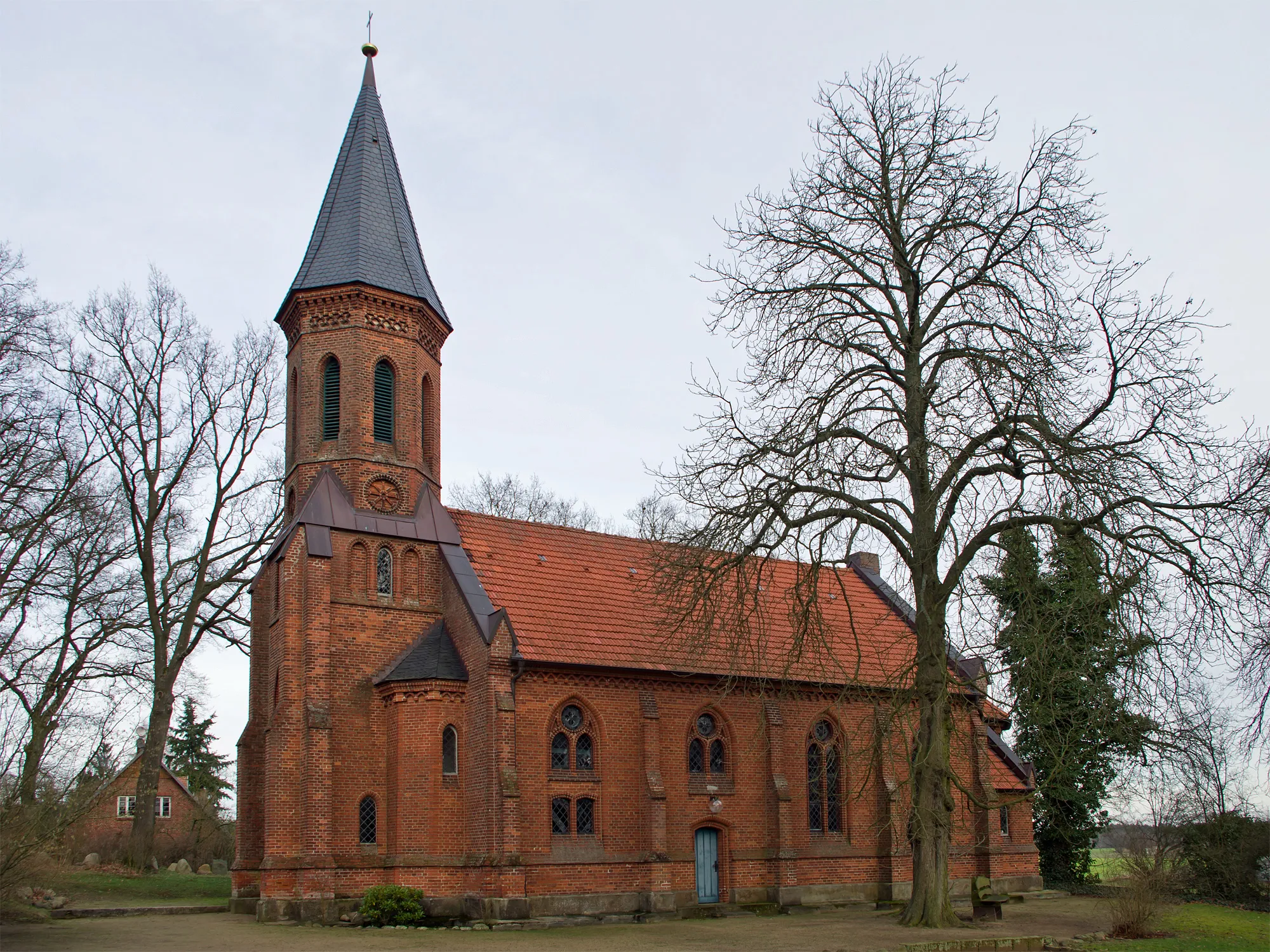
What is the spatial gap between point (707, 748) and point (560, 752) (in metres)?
3.90

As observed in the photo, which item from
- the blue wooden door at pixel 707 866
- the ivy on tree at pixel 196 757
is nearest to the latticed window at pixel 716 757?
the blue wooden door at pixel 707 866

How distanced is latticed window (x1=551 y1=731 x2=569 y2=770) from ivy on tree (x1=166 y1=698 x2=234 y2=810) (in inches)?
1383

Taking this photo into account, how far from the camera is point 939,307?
20156 mm

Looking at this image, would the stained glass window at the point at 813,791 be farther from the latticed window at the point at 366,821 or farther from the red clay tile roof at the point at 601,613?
the latticed window at the point at 366,821

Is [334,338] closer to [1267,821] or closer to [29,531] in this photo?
[29,531]

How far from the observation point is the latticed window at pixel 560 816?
2347 centimetres

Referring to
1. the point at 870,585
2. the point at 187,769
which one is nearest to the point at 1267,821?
the point at 870,585

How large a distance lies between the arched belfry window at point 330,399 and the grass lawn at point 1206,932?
736 inches

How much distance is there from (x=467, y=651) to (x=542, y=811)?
3.71m

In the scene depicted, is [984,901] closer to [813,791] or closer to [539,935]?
[813,791]

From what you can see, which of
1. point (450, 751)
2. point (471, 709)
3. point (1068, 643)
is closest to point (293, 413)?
point (471, 709)

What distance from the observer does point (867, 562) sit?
35.5 m

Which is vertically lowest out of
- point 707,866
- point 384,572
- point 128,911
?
point 128,911

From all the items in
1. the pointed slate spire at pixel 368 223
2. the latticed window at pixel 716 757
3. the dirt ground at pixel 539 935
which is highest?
the pointed slate spire at pixel 368 223
